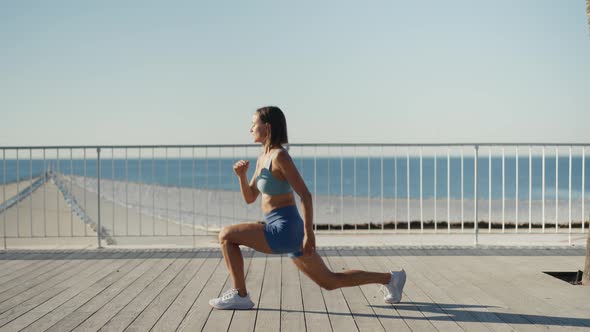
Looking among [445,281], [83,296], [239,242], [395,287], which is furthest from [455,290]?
[83,296]

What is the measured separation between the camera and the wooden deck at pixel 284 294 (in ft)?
9.90

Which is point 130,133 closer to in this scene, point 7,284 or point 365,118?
point 365,118

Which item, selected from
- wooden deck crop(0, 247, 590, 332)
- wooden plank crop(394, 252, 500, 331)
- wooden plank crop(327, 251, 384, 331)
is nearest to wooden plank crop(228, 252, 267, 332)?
wooden deck crop(0, 247, 590, 332)

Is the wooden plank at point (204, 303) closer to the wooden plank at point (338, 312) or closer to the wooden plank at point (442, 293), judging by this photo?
the wooden plank at point (338, 312)

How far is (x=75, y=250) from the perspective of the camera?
5.54 m

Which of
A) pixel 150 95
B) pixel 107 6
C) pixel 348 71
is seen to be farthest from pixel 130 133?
pixel 107 6

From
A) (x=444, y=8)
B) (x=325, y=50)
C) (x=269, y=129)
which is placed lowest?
(x=269, y=129)

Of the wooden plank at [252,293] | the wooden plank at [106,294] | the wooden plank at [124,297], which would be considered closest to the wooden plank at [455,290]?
the wooden plank at [252,293]

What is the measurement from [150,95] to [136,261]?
49.8m

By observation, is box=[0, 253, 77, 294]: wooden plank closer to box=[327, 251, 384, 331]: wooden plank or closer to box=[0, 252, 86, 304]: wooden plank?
box=[0, 252, 86, 304]: wooden plank

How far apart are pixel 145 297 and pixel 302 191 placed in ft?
4.81

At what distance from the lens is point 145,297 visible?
362 cm

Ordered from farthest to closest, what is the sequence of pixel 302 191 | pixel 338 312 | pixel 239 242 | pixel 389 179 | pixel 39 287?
pixel 389 179, pixel 39 287, pixel 338 312, pixel 239 242, pixel 302 191

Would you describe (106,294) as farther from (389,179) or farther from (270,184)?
(389,179)
